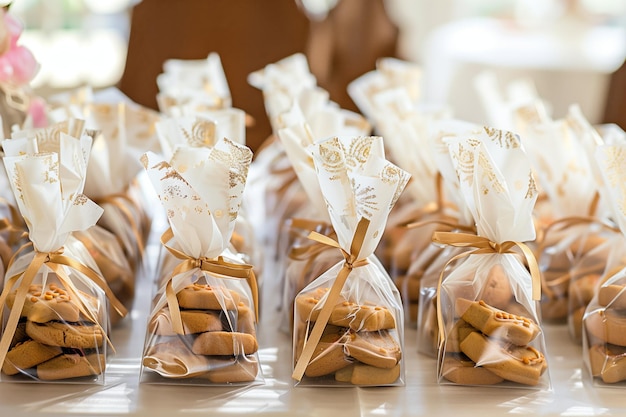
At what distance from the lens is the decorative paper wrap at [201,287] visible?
3.80ft

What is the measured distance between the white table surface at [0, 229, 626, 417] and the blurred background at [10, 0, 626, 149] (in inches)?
54.2

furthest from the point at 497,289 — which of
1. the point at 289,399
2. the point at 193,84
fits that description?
the point at 193,84

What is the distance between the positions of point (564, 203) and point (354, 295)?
531 mm

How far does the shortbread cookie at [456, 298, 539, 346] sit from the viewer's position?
1184 millimetres

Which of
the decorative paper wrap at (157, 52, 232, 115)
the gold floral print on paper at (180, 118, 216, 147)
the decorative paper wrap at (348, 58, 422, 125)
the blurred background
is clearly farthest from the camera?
the blurred background

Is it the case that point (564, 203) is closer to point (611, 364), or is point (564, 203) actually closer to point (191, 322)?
point (611, 364)

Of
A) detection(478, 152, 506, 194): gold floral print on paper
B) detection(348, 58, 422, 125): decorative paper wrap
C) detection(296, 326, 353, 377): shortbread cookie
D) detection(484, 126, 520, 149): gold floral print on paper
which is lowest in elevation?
detection(296, 326, 353, 377): shortbread cookie

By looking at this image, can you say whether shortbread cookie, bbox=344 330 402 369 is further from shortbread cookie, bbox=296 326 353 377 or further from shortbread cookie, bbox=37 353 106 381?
shortbread cookie, bbox=37 353 106 381

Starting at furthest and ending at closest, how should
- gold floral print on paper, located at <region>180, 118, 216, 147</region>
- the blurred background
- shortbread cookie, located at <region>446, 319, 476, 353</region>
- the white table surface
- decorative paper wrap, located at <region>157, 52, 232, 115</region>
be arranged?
the blurred background < decorative paper wrap, located at <region>157, 52, 232, 115</region> < gold floral print on paper, located at <region>180, 118, 216, 147</region> < shortbread cookie, located at <region>446, 319, 476, 353</region> < the white table surface

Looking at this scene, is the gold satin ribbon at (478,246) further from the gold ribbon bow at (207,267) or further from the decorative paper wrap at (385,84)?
the decorative paper wrap at (385,84)

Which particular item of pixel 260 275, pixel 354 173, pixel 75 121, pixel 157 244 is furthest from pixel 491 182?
pixel 157 244

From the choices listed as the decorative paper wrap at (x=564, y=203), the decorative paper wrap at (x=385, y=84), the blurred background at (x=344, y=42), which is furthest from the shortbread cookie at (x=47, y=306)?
the blurred background at (x=344, y=42)

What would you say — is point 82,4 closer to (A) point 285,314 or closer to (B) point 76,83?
(B) point 76,83

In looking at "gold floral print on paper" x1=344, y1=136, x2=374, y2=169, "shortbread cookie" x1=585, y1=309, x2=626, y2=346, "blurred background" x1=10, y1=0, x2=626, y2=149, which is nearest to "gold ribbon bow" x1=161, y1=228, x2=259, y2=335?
"gold floral print on paper" x1=344, y1=136, x2=374, y2=169
